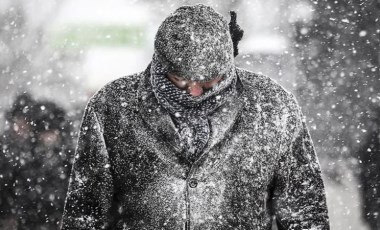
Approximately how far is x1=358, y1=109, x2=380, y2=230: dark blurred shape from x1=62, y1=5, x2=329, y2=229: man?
187 inches

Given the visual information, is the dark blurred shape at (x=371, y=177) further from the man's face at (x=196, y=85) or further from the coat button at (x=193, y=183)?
the man's face at (x=196, y=85)

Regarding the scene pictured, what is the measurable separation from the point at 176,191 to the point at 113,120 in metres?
0.41

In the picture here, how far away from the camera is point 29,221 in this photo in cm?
737

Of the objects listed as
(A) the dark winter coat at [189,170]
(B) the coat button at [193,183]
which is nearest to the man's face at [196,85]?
(A) the dark winter coat at [189,170]

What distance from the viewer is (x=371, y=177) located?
6.89 m

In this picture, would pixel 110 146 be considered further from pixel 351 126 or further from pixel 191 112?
pixel 351 126

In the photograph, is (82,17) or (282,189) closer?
(282,189)

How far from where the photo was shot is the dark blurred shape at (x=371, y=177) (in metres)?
6.86

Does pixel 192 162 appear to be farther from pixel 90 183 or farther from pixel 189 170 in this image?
pixel 90 183

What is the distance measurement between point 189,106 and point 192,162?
246 millimetres

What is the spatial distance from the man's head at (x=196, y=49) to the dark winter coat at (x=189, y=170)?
9.7 inches

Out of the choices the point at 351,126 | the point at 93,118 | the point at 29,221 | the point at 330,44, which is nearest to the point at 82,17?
the point at 29,221

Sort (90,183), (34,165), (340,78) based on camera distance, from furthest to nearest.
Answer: (34,165), (340,78), (90,183)

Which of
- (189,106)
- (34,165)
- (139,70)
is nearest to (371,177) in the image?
(139,70)
